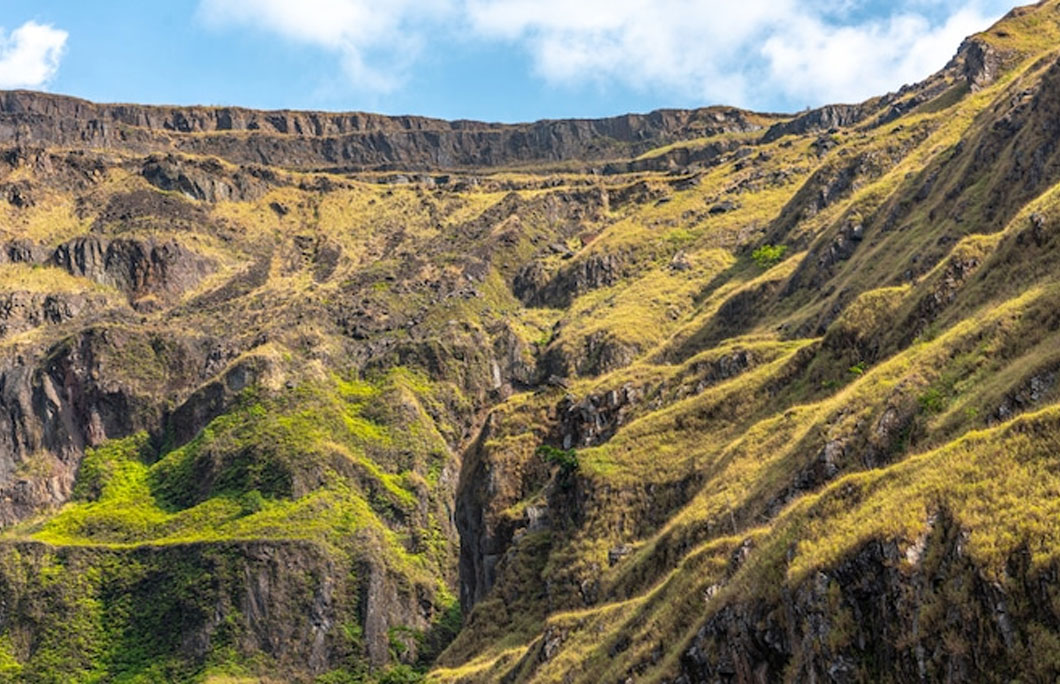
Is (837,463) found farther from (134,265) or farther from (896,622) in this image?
(134,265)

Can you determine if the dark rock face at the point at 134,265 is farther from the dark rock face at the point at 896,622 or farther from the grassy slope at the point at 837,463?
the dark rock face at the point at 896,622

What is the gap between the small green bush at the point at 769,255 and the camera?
113438 mm

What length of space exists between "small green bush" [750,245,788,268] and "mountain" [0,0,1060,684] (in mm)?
1651

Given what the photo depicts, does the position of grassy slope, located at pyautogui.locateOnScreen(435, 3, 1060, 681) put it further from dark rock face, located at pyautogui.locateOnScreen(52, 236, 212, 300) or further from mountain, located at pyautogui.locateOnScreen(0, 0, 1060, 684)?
dark rock face, located at pyautogui.locateOnScreen(52, 236, 212, 300)

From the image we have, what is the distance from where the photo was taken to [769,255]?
377 ft

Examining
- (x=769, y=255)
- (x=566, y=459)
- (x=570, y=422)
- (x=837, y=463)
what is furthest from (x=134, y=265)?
(x=837, y=463)

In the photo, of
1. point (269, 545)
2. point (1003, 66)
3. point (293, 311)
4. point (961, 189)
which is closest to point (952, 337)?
point (961, 189)

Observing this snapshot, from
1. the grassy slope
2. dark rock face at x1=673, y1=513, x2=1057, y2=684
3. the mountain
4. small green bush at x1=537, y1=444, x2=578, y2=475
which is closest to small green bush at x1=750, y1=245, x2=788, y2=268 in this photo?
the mountain

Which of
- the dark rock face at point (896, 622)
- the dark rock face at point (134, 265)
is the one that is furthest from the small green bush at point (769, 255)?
the dark rock face at point (134, 265)

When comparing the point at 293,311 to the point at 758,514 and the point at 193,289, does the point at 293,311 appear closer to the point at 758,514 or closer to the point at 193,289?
the point at 193,289

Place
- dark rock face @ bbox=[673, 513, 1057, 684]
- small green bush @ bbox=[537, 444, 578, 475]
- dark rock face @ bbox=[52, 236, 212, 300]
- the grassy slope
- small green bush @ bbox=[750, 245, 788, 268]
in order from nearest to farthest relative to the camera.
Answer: dark rock face @ bbox=[673, 513, 1057, 684] → the grassy slope → small green bush @ bbox=[537, 444, 578, 475] → small green bush @ bbox=[750, 245, 788, 268] → dark rock face @ bbox=[52, 236, 212, 300]

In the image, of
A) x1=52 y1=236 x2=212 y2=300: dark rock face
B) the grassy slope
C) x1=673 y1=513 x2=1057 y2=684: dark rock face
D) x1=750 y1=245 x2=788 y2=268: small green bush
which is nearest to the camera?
x1=673 y1=513 x2=1057 y2=684: dark rock face

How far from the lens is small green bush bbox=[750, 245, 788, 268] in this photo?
113438 mm

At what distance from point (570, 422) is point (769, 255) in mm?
48369
